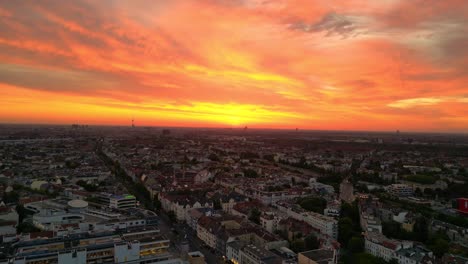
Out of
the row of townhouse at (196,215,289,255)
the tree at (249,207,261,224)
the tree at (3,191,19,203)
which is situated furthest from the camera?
the tree at (3,191,19,203)

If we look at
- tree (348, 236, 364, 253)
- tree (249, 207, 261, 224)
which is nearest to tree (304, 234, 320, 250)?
tree (348, 236, 364, 253)

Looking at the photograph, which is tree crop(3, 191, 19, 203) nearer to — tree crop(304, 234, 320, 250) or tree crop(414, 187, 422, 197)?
tree crop(304, 234, 320, 250)

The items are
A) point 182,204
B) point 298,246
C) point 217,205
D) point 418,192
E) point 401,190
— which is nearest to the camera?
point 298,246

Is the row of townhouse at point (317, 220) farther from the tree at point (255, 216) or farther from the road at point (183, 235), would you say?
the road at point (183, 235)

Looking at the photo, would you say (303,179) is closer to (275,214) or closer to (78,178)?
(275,214)

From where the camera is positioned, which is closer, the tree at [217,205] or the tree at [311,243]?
the tree at [311,243]

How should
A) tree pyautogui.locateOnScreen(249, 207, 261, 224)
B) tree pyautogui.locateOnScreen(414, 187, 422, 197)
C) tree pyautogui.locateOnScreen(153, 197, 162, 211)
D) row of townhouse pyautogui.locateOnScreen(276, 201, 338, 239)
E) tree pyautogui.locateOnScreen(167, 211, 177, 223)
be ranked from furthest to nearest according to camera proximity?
tree pyautogui.locateOnScreen(414, 187, 422, 197) → tree pyautogui.locateOnScreen(153, 197, 162, 211) → tree pyautogui.locateOnScreen(167, 211, 177, 223) → tree pyautogui.locateOnScreen(249, 207, 261, 224) → row of townhouse pyautogui.locateOnScreen(276, 201, 338, 239)

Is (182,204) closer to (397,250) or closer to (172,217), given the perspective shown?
(172,217)

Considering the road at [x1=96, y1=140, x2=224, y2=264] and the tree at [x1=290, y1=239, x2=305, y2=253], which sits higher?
the tree at [x1=290, y1=239, x2=305, y2=253]

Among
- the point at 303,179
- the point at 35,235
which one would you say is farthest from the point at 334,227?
the point at 303,179

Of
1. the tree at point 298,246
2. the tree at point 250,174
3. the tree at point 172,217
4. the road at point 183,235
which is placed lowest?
the road at point 183,235

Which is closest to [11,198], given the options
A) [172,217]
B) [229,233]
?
[172,217]

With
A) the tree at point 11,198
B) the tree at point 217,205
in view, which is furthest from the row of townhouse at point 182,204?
the tree at point 11,198
